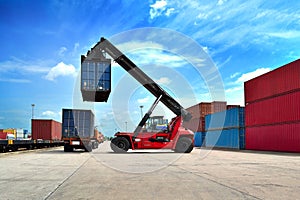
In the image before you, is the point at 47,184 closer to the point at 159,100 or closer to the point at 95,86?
the point at 95,86

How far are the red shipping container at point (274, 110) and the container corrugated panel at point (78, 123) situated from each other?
14.4 metres

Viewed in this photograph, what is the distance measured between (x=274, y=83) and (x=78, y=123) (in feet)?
52.1

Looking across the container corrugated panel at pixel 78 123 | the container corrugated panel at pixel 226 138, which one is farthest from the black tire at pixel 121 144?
the container corrugated panel at pixel 226 138

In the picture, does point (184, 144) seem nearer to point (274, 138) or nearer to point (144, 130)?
point (144, 130)

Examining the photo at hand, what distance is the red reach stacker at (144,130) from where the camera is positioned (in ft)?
63.8

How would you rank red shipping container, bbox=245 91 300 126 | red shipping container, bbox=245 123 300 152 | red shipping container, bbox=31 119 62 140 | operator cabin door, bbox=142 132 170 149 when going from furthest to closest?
1. red shipping container, bbox=31 119 62 140
2. red shipping container, bbox=245 91 300 126
3. red shipping container, bbox=245 123 300 152
4. operator cabin door, bbox=142 132 170 149

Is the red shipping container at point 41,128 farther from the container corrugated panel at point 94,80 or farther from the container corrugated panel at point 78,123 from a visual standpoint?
the container corrugated panel at point 94,80

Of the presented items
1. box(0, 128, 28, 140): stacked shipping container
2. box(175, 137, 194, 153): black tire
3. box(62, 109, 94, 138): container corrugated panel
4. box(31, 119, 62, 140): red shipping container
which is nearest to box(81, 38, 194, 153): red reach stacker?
box(175, 137, 194, 153): black tire

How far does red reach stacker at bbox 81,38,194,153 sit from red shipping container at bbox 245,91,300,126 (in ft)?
24.7

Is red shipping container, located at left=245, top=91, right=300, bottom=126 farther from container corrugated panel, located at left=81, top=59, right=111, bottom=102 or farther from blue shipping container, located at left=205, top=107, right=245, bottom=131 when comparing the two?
container corrugated panel, located at left=81, top=59, right=111, bottom=102

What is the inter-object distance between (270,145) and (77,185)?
67.3 feet

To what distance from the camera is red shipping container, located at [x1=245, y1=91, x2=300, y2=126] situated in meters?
21.2

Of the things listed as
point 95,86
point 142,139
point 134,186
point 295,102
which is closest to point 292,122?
point 295,102

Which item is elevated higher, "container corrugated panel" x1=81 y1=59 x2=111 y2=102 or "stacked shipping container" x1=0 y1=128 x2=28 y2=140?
"container corrugated panel" x1=81 y1=59 x2=111 y2=102
